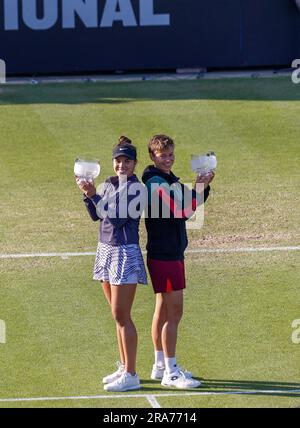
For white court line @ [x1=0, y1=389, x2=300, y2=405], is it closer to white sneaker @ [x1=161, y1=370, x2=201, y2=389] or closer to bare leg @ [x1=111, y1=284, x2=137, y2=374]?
white sneaker @ [x1=161, y1=370, x2=201, y2=389]

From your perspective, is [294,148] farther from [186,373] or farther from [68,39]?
[186,373]

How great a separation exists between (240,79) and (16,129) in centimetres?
450

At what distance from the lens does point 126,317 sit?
1019 centimetres

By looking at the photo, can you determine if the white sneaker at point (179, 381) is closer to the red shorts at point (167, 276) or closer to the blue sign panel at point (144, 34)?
the red shorts at point (167, 276)

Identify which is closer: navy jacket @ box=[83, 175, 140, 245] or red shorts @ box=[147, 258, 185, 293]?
navy jacket @ box=[83, 175, 140, 245]

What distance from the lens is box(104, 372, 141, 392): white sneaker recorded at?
10.1 meters

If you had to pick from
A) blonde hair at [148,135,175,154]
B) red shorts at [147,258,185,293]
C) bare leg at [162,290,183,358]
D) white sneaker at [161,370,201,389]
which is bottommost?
white sneaker at [161,370,201,389]

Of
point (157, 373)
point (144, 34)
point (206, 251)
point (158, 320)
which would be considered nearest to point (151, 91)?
point (144, 34)

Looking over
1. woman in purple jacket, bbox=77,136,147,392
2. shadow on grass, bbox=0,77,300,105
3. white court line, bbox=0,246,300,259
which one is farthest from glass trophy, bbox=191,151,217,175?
shadow on grass, bbox=0,77,300,105

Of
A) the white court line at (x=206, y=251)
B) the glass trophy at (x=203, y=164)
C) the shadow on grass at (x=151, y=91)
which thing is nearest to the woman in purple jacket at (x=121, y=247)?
the glass trophy at (x=203, y=164)

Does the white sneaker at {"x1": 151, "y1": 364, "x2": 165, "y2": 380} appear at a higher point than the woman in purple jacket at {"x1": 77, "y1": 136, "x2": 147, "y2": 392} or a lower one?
lower

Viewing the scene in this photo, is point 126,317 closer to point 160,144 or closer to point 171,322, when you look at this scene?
point 171,322

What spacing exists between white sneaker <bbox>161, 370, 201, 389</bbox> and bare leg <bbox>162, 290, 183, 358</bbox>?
0.16 metres

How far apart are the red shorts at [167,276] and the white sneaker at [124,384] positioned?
700mm
